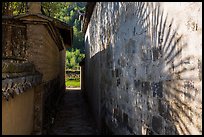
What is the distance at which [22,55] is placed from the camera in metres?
6.89

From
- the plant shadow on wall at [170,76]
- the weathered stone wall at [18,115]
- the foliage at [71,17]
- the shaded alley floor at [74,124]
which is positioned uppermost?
the foliage at [71,17]

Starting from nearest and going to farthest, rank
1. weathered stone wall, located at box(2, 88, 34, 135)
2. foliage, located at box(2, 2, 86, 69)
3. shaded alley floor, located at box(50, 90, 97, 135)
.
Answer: weathered stone wall, located at box(2, 88, 34, 135)
shaded alley floor, located at box(50, 90, 97, 135)
foliage, located at box(2, 2, 86, 69)

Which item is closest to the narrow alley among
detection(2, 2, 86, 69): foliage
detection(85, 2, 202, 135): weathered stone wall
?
detection(85, 2, 202, 135): weathered stone wall

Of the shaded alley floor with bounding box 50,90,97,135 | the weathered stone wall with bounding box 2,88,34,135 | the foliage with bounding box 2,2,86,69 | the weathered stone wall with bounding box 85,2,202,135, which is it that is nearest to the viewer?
the weathered stone wall with bounding box 85,2,202,135

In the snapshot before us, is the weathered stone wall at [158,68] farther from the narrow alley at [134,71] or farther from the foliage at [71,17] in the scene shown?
the foliage at [71,17]

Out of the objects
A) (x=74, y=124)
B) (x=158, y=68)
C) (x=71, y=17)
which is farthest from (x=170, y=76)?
(x=71, y=17)

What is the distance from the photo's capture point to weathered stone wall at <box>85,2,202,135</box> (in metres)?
2.62

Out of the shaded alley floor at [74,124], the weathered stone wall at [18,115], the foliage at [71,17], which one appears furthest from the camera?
the foliage at [71,17]

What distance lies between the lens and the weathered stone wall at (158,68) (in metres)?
2.62

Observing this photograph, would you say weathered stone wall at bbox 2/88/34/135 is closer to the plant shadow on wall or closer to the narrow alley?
the narrow alley

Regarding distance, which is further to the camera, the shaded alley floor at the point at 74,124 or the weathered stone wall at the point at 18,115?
the shaded alley floor at the point at 74,124

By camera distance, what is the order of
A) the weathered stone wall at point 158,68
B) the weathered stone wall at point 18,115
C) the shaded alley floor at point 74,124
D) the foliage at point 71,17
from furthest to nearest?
the foliage at point 71,17 < the shaded alley floor at point 74,124 < the weathered stone wall at point 18,115 < the weathered stone wall at point 158,68

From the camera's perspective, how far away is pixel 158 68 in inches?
132

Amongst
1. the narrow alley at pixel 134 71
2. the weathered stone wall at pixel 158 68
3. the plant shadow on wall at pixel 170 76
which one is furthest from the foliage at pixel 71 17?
the plant shadow on wall at pixel 170 76
